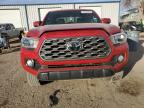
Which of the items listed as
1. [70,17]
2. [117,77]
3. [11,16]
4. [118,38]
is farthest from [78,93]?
[11,16]

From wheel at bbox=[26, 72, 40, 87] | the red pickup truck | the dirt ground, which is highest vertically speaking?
the red pickup truck

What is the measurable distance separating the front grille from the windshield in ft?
6.28

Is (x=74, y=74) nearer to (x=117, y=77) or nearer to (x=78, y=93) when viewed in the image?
(x=78, y=93)

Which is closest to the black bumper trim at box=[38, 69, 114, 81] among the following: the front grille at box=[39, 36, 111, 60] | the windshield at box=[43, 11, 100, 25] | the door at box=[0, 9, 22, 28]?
the front grille at box=[39, 36, 111, 60]

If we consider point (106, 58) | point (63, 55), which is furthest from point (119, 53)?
point (63, 55)

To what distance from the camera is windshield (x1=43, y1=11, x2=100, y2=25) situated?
6273mm

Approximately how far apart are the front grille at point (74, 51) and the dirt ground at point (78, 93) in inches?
34.9

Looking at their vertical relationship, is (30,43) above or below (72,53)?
above

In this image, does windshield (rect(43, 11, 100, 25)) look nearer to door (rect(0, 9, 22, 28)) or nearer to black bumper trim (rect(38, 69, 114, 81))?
black bumper trim (rect(38, 69, 114, 81))

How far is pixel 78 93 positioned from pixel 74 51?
1.05 m

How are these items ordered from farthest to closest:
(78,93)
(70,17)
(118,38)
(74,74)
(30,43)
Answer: (70,17), (78,93), (118,38), (30,43), (74,74)

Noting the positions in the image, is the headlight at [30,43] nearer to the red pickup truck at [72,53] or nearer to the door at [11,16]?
the red pickup truck at [72,53]

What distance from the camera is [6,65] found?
8.16m

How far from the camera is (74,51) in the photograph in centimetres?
441
